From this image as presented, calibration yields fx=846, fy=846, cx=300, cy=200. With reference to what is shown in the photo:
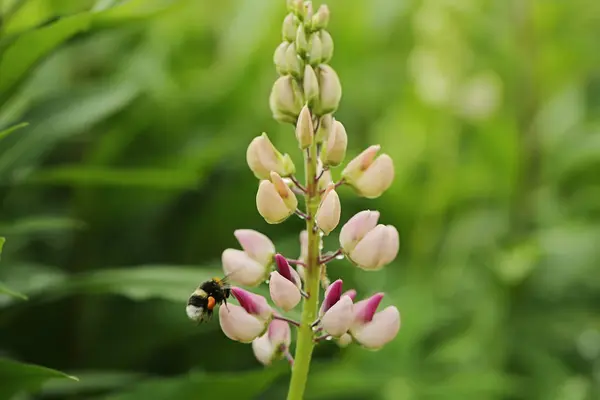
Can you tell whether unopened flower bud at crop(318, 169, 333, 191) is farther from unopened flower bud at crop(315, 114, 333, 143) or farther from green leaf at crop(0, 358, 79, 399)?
green leaf at crop(0, 358, 79, 399)

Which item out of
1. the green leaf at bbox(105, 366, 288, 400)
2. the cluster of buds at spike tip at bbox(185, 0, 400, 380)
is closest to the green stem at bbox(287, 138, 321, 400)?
the cluster of buds at spike tip at bbox(185, 0, 400, 380)

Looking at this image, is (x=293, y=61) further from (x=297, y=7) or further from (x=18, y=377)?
(x=18, y=377)

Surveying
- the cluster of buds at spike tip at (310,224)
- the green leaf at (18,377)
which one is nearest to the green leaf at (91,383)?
the green leaf at (18,377)

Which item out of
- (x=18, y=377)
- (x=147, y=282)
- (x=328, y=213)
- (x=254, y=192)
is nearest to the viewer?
(x=328, y=213)

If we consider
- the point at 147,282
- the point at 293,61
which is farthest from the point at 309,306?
the point at 147,282

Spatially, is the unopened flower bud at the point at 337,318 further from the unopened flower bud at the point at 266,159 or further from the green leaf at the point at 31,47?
the green leaf at the point at 31,47
